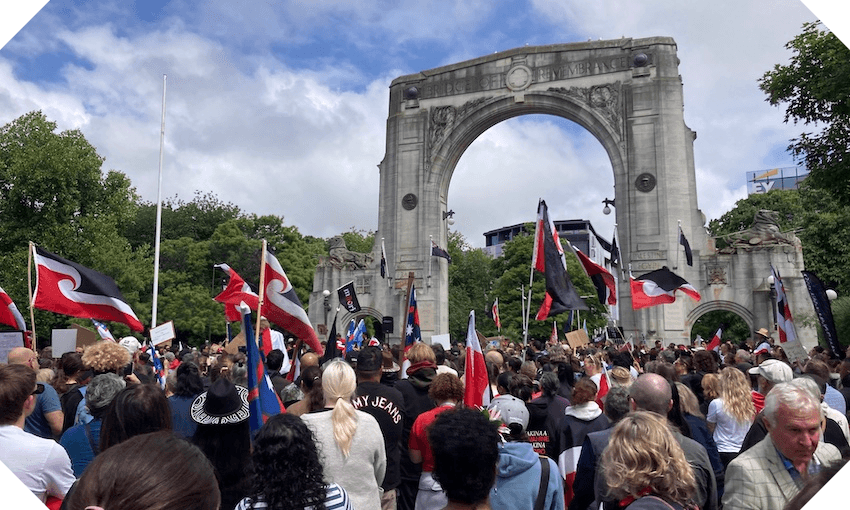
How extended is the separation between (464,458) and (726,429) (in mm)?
4108

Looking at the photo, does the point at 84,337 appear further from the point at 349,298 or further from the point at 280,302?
the point at 349,298

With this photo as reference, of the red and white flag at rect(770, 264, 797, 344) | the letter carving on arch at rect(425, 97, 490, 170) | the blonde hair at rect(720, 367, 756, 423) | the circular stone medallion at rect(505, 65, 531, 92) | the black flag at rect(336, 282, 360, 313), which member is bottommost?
the blonde hair at rect(720, 367, 756, 423)

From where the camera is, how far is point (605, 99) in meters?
32.7

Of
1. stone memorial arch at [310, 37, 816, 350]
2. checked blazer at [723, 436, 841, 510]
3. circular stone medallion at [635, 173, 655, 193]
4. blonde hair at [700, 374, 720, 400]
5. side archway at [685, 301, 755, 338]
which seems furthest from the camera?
circular stone medallion at [635, 173, 655, 193]

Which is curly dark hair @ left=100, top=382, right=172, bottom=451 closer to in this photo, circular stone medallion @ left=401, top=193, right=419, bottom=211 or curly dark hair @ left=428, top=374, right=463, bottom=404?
curly dark hair @ left=428, top=374, right=463, bottom=404

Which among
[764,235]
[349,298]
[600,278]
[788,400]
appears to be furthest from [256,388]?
[764,235]

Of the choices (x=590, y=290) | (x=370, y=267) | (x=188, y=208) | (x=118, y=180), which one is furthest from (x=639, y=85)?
(x=188, y=208)

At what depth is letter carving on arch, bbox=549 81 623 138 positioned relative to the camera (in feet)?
106

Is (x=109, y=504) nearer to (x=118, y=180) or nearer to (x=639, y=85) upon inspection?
(x=639, y=85)

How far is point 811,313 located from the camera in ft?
88.4

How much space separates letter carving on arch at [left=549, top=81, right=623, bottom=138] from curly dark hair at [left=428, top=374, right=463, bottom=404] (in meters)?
28.8

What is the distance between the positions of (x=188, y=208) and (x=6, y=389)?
200 ft

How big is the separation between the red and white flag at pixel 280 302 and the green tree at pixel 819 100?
13064mm

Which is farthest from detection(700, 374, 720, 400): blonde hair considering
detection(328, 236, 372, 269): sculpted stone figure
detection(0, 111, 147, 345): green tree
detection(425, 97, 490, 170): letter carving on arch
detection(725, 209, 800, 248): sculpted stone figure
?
detection(0, 111, 147, 345): green tree
